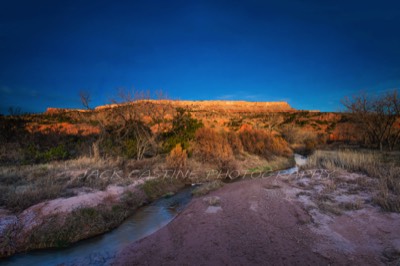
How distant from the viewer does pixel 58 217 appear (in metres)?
6.83

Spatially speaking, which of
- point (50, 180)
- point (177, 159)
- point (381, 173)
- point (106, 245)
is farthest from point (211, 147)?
point (106, 245)

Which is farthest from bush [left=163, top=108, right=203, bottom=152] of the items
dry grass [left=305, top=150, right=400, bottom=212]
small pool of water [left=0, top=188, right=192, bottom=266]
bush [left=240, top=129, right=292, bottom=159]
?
dry grass [left=305, top=150, right=400, bottom=212]

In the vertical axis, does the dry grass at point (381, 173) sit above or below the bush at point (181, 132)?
below

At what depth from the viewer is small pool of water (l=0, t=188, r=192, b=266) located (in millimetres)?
5562

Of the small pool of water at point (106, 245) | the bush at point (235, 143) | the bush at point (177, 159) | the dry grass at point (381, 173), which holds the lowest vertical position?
the small pool of water at point (106, 245)

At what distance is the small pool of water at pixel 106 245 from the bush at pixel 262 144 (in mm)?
10680

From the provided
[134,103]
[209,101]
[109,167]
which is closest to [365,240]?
[109,167]

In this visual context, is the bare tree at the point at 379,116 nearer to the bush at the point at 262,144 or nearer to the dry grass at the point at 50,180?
the bush at the point at 262,144

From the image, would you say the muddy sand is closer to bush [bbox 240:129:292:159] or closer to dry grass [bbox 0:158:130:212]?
dry grass [bbox 0:158:130:212]

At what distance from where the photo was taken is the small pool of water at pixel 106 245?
5562 mm

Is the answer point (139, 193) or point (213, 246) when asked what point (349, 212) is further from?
point (139, 193)

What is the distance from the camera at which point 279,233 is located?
5773 millimetres

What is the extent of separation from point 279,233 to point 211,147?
1036cm

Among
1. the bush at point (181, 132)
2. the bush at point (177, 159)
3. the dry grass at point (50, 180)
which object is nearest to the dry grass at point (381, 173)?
the bush at point (177, 159)
